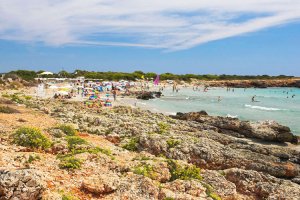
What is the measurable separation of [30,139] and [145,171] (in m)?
4.32

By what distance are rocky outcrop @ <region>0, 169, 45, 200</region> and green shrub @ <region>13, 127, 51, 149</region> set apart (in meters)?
4.09

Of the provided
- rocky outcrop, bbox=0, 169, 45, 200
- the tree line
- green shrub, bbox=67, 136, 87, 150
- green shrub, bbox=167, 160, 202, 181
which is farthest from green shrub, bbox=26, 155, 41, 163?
the tree line

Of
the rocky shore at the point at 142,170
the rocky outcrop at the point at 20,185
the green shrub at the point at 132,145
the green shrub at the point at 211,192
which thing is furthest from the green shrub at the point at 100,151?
the rocky outcrop at the point at 20,185

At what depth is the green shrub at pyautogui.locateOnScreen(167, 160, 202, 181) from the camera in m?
10.6

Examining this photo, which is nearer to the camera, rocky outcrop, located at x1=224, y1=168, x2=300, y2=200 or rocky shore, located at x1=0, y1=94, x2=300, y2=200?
rocky shore, located at x1=0, y1=94, x2=300, y2=200

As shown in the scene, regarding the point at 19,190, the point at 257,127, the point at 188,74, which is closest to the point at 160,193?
the point at 19,190

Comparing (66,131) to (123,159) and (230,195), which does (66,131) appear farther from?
(230,195)

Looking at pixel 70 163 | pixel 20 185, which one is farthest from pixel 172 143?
pixel 20 185

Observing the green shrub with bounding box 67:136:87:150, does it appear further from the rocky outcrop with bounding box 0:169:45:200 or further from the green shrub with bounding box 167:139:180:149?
the rocky outcrop with bounding box 0:169:45:200

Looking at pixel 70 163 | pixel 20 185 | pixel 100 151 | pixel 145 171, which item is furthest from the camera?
pixel 100 151

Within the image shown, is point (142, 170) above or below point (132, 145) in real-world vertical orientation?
above

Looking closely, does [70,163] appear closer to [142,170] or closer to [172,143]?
[142,170]

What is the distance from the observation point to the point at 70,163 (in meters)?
9.91

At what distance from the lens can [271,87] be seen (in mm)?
159125
